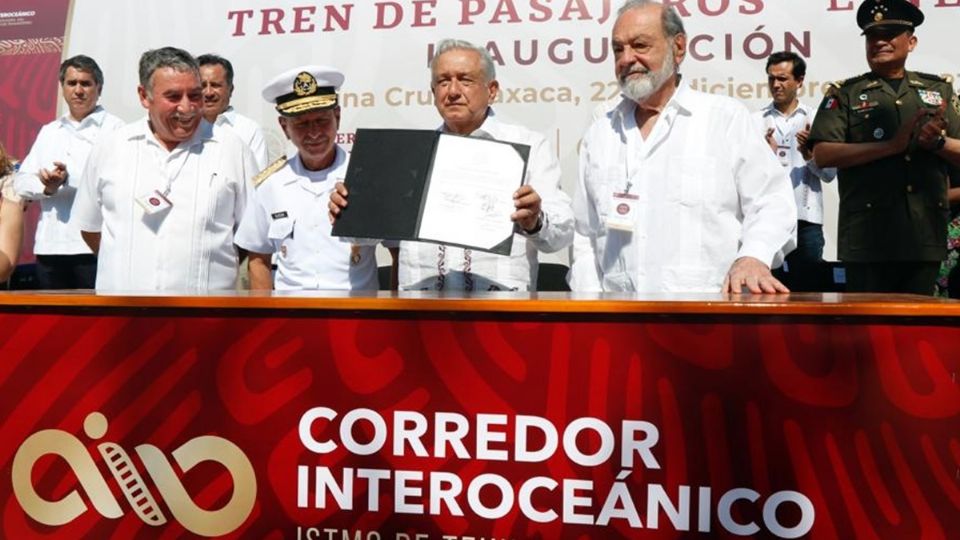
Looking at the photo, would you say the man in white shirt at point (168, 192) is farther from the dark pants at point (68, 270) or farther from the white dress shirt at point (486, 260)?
the dark pants at point (68, 270)

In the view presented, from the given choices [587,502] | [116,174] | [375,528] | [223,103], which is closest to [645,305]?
[587,502]

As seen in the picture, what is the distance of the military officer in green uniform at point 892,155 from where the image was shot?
14.7 feet

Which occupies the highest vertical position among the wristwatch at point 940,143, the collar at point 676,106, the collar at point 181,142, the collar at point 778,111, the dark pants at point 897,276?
the collar at point 778,111

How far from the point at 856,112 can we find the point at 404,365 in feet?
9.20

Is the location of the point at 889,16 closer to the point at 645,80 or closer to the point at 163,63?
the point at 645,80

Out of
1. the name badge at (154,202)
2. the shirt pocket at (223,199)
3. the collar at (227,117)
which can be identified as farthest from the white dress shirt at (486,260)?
the collar at (227,117)

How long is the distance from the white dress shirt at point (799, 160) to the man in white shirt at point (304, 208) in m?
2.16

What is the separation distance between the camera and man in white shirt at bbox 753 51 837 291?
5.18m

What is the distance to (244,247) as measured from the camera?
156 inches

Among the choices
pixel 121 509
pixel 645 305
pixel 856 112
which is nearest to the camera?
pixel 645 305

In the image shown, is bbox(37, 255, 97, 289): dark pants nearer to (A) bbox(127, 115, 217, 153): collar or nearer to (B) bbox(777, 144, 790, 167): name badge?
(A) bbox(127, 115, 217, 153): collar

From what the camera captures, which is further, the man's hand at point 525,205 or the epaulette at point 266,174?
the epaulette at point 266,174

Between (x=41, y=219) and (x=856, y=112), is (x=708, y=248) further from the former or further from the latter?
(x=41, y=219)

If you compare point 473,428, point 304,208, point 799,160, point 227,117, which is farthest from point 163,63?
point 799,160
